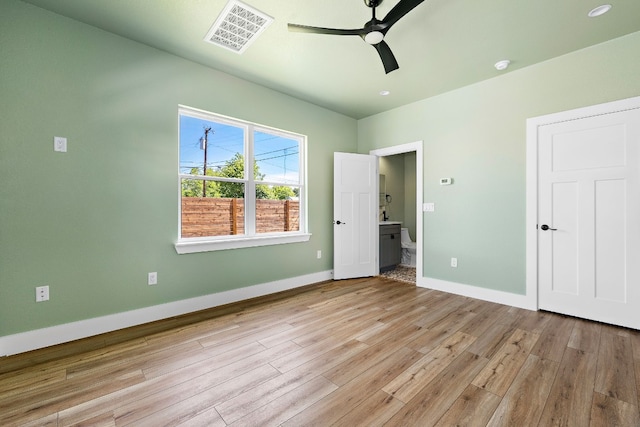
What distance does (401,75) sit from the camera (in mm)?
3189

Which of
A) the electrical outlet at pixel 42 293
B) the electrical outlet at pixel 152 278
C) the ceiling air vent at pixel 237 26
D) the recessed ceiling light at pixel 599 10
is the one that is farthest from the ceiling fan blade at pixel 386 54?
the electrical outlet at pixel 42 293

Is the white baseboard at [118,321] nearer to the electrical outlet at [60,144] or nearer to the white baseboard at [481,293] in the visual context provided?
the electrical outlet at [60,144]

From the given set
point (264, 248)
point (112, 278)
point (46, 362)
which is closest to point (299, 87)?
point (264, 248)

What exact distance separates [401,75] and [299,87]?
1302mm

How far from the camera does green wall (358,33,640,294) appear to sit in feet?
8.66

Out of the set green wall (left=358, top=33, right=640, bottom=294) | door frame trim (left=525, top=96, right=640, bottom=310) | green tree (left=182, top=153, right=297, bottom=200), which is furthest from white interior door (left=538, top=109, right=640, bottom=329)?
green tree (left=182, top=153, right=297, bottom=200)

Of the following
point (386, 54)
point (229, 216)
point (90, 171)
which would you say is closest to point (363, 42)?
→ point (386, 54)

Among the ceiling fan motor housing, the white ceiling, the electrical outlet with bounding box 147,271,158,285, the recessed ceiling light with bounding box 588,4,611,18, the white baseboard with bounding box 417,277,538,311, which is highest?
the white ceiling

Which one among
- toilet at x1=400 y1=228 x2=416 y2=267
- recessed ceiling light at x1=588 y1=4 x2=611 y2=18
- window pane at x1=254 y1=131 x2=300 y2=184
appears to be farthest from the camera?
toilet at x1=400 y1=228 x2=416 y2=267

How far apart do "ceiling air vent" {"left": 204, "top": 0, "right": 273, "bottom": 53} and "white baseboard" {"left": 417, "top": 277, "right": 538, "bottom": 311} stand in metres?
3.69

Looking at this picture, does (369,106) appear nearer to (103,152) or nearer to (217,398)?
Result: (103,152)

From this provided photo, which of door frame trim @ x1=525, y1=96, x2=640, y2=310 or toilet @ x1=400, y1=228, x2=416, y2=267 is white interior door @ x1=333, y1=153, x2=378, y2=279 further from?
door frame trim @ x1=525, y1=96, x2=640, y2=310

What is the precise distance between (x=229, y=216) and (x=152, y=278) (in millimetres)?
1051

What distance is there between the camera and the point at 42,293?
2.18 m
